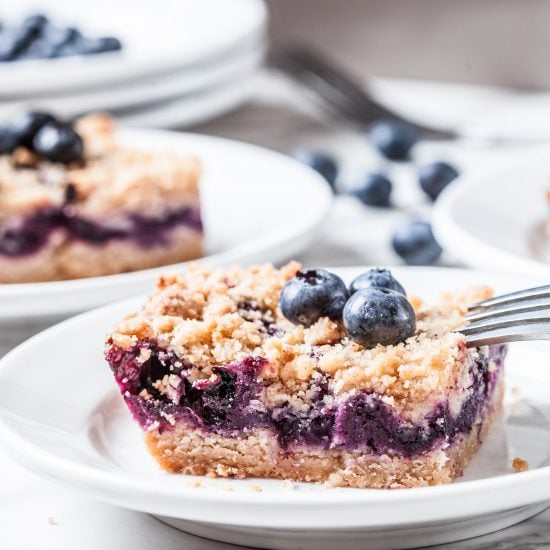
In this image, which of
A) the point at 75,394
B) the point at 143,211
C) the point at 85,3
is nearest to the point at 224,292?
the point at 75,394

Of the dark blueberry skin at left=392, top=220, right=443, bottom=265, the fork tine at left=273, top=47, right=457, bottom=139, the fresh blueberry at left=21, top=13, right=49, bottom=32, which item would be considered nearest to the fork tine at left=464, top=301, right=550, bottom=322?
the dark blueberry skin at left=392, top=220, right=443, bottom=265

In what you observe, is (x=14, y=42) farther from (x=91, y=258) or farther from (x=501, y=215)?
(x=501, y=215)

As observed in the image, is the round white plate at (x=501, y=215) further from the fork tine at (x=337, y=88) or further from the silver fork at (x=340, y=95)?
Answer: the fork tine at (x=337, y=88)

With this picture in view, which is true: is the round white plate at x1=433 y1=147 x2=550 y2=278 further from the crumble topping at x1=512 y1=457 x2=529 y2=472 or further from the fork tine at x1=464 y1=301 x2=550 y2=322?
Answer: the crumble topping at x1=512 y1=457 x2=529 y2=472

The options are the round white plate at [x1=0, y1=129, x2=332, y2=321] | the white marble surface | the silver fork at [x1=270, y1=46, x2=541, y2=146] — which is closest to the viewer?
the white marble surface

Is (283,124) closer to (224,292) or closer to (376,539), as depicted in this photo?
(224,292)

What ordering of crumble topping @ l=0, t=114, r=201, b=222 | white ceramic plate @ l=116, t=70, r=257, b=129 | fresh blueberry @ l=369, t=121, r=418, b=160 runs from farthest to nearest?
white ceramic plate @ l=116, t=70, r=257, b=129
fresh blueberry @ l=369, t=121, r=418, b=160
crumble topping @ l=0, t=114, r=201, b=222

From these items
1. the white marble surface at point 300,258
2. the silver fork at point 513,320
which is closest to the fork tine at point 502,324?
the silver fork at point 513,320

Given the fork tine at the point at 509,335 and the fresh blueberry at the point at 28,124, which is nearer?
the fork tine at the point at 509,335
